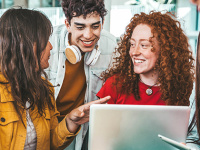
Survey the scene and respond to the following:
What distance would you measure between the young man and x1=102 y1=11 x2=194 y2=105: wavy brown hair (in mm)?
222

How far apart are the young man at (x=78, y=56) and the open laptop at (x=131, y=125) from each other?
0.79 metres

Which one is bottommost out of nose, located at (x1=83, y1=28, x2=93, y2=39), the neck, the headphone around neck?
the neck

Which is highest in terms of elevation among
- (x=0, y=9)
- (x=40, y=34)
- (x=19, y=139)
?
(x=0, y=9)

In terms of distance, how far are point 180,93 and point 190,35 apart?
61 centimetres

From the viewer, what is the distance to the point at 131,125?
1000 millimetres

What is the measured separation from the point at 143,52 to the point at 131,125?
22.1 inches

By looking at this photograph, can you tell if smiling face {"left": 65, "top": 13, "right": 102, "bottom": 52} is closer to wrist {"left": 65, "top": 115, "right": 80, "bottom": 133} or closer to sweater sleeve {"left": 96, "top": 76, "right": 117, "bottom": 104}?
sweater sleeve {"left": 96, "top": 76, "right": 117, "bottom": 104}

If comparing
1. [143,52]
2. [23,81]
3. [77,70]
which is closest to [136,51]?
[143,52]

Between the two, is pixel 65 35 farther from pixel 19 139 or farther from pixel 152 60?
pixel 19 139

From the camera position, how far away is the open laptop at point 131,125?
975mm

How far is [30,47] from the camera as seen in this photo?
48.7 inches

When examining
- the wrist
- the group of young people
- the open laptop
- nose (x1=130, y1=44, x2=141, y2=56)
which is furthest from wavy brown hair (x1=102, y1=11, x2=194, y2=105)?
the open laptop

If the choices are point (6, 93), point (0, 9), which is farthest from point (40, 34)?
point (0, 9)

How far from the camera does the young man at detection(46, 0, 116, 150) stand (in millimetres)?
1689
